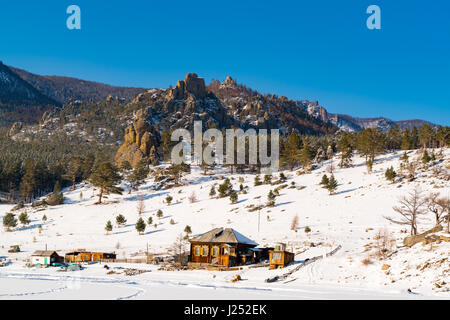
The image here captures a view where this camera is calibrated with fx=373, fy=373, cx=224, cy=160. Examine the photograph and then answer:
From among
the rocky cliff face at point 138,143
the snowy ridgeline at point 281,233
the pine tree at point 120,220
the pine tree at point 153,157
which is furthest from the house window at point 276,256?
the rocky cliff face at point 138,143

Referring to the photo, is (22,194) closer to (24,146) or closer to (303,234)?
(24,146)

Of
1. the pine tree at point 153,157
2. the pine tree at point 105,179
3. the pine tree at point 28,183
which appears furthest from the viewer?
the pine tree at point 153,157

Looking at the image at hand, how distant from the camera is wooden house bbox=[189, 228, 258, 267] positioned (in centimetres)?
4153

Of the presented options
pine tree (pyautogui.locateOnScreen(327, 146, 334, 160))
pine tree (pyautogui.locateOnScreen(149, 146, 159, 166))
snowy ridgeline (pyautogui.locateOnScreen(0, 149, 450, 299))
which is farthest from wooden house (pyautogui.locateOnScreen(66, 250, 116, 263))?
pine tree (pyautogui.locateOnScreen(327, 146, 334, 160))

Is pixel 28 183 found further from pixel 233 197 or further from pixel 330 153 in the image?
pixel 330 153

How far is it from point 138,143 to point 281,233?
88.4 m

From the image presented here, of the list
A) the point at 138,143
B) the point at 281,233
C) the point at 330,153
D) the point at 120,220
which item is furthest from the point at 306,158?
the point at 138,143

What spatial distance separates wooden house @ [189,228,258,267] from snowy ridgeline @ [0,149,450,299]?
486 cm

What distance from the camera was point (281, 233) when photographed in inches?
2119

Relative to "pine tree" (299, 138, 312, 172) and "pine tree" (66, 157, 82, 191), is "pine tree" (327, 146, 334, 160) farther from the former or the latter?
"pine tree" (66, 157, 82, 191)

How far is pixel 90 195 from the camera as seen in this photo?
9662cm

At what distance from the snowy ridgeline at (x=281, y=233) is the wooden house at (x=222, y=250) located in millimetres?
4856

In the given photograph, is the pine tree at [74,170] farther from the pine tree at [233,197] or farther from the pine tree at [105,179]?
the pine tree at [233,197]

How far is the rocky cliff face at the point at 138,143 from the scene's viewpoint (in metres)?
126
